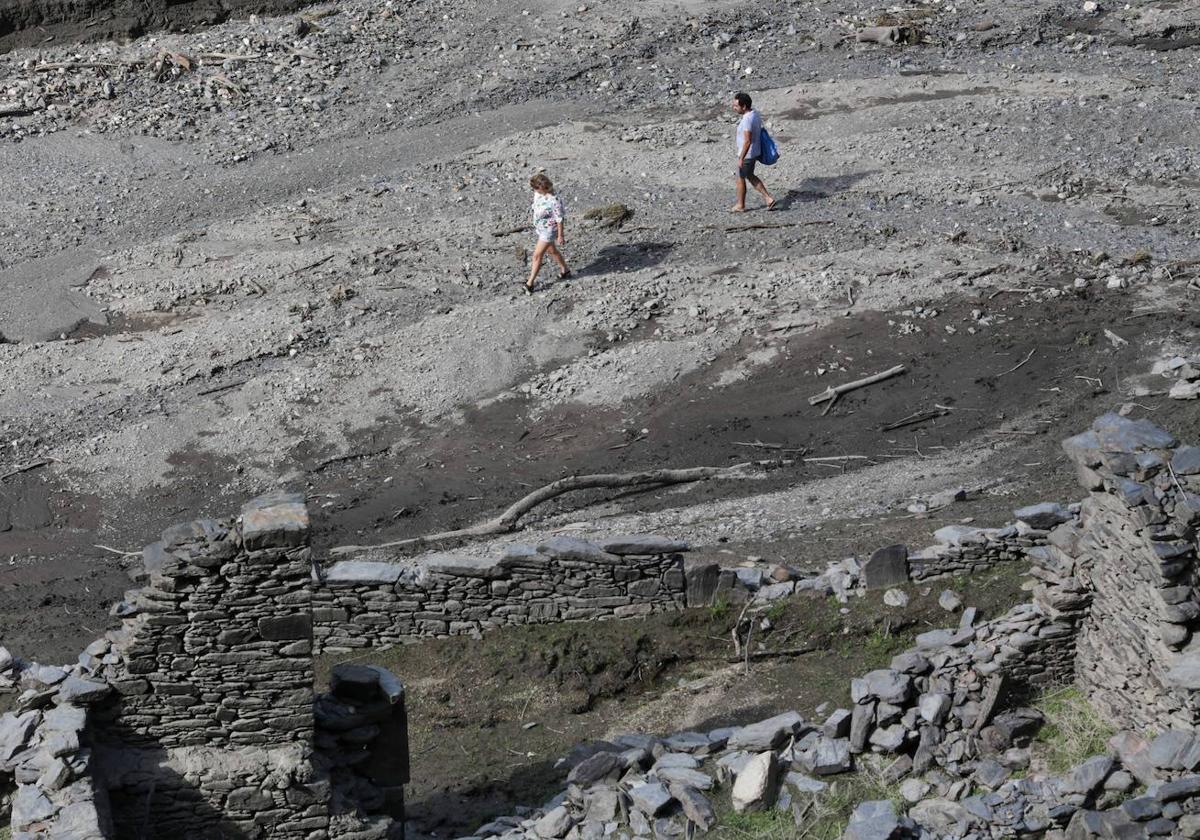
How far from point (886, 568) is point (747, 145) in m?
8.79

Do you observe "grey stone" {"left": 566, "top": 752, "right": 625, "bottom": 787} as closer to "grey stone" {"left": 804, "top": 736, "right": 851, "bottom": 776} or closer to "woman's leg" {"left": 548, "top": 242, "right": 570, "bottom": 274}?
"grey stone" {"left": 804, "top": 736, "right": 851, "bottom": 776}

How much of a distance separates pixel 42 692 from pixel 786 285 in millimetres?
11520

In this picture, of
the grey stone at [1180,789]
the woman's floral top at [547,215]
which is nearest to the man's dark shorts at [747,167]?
the woman's floral top at [547,215]

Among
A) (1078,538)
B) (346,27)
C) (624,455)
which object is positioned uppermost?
(346,27)

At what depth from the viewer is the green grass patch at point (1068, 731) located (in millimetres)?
11391

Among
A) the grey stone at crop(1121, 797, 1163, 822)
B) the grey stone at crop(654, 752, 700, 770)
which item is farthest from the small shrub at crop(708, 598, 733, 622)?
the grey stone at crop(1121, 797, 1163, 822)

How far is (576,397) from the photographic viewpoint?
758 inches

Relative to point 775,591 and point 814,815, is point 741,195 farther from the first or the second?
point 814,815

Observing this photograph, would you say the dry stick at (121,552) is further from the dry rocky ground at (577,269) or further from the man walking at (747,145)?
the man walking at (747,145)

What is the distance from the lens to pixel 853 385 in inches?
742

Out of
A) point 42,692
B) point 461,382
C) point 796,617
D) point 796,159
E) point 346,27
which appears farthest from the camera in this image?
point 346,27

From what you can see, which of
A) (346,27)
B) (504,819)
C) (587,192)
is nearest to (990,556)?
(504,819)

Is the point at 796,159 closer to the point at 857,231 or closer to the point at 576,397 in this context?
the point at 857,231

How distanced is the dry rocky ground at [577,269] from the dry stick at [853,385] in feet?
0.34
